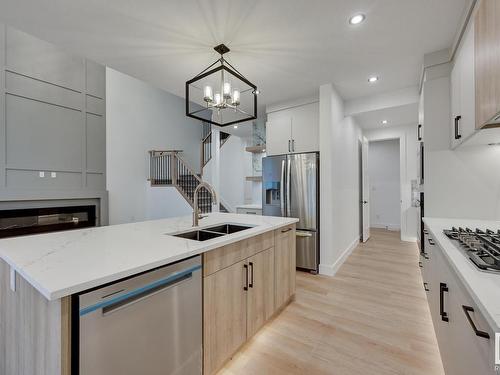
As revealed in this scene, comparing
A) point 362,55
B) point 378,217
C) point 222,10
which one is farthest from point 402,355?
point 378,217

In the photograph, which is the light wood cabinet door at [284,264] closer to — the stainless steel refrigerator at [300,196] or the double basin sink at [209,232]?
the double basin sink at [209,232]

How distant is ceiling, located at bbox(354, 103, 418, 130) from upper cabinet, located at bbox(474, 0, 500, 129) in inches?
82.6

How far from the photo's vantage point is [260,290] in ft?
6.35

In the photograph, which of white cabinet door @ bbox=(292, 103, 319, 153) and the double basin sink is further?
white cabinet door @ bbox=(292, 103, 319, 153)

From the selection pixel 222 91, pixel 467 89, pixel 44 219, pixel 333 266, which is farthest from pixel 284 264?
pixel 44 219

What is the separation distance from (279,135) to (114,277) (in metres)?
3.42

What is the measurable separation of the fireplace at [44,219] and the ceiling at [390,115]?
5.82m

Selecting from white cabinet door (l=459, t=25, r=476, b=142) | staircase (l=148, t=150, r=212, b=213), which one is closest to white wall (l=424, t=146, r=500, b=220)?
white cabinet door (l=459, t=25, r=476, b=142)

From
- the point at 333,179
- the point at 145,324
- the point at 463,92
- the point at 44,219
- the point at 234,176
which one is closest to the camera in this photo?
the point at 145,324

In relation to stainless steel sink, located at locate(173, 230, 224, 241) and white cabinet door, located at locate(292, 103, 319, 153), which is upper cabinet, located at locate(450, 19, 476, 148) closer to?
white cabinet door, located at locate(292, 103, 319, 153)

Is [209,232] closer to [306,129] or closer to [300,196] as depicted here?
[300,196]

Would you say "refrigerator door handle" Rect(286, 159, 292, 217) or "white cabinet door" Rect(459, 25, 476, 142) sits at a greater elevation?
"white cabinet door" Rect(459, 25, 476, 142)

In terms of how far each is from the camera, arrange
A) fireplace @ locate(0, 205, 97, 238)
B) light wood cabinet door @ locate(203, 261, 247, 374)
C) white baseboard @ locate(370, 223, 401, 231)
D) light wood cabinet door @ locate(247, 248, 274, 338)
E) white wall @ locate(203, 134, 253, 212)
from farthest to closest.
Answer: white wall @ locate(203, 134, 253, 212)
white baseboard @ locate(370, 223, 401, 231)
fireplace @ locate(0, 205, 97, 238)
light wood cabinet door @ locate(247, 248, 274, 338)
light wood cabinet door @ locate(203, 261, 247, 374)

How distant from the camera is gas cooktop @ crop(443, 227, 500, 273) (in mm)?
1027
